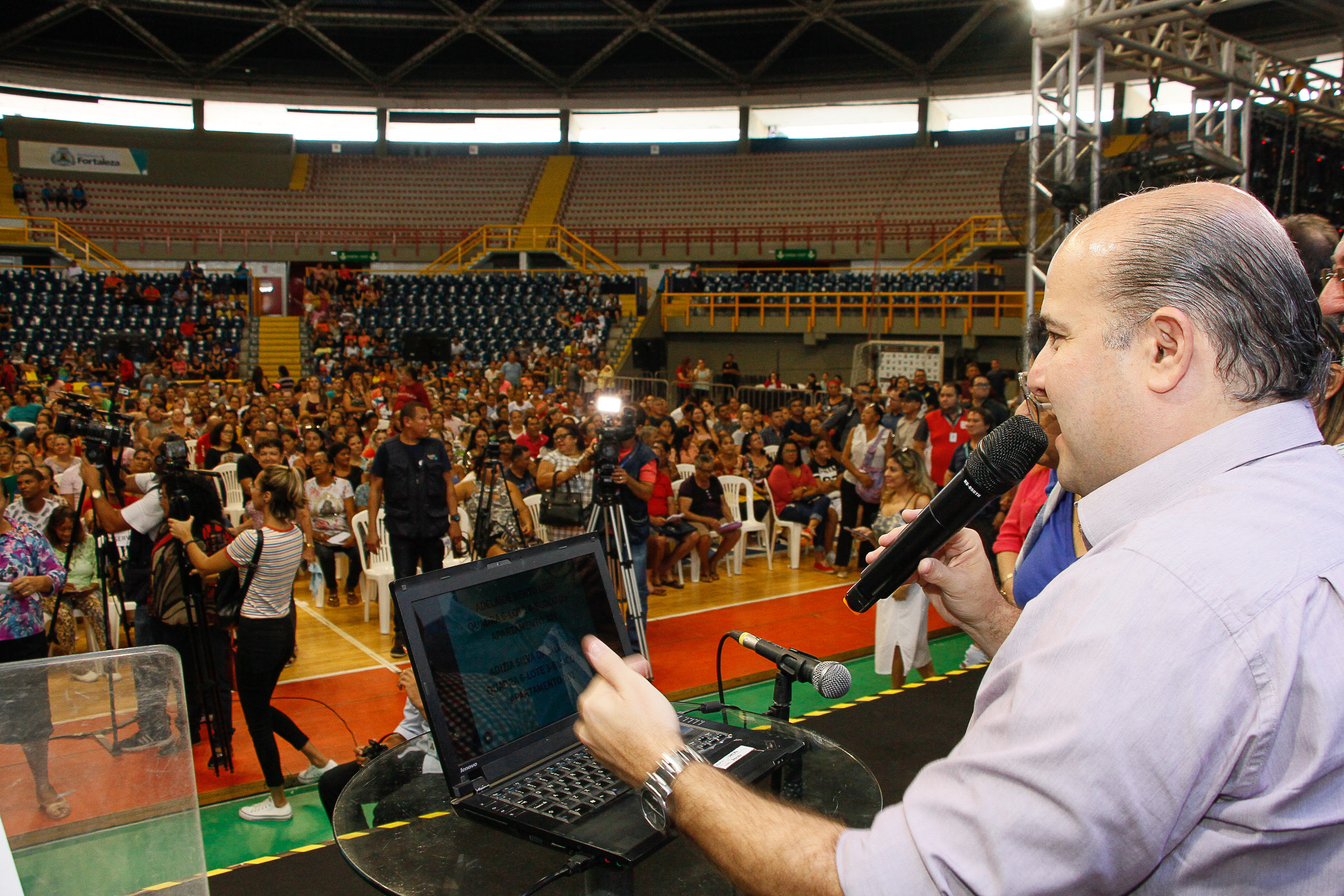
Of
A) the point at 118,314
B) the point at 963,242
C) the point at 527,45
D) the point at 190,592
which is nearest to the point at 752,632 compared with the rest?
the point at 190,592

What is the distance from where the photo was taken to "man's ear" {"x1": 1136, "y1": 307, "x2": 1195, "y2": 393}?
827 mm

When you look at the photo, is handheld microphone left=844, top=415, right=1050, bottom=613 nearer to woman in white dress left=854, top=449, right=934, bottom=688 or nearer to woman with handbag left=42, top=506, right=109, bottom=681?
woman in white dress left=854, top=449, right=934, bottom=688

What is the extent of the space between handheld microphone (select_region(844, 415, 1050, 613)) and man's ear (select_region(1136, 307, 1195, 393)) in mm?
433

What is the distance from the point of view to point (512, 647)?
1.57 m

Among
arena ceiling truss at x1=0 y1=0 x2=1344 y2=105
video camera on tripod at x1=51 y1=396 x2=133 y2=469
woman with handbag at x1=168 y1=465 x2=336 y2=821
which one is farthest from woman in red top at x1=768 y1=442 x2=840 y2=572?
arena ceiling truss at x1=0 y1=0 x2=1344 y2=105

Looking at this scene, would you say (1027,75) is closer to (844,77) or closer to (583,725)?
(844,77)

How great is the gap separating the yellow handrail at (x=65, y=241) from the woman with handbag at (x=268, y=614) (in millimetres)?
21386

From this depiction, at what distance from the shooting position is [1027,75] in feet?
79.4

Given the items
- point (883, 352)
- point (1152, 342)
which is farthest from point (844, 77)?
point (1152, 342)

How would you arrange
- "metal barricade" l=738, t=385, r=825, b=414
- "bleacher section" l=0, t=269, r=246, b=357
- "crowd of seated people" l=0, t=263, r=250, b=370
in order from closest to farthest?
"metal barricade" l=738, t=385, r=825, b=414 → "crowd of seated people" l=0, t=263, r=250, b=370 → "bleacher section" l=0, t=269, r=246, b=357

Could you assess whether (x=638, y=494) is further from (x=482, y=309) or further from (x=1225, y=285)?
(x=482, y=309)

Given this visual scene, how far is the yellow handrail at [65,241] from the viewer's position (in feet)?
71.4

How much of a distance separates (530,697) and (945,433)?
6.55 metres

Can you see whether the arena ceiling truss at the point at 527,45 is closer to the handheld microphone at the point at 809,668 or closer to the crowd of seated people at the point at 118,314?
the crowd of seated people at the point at 118,314
